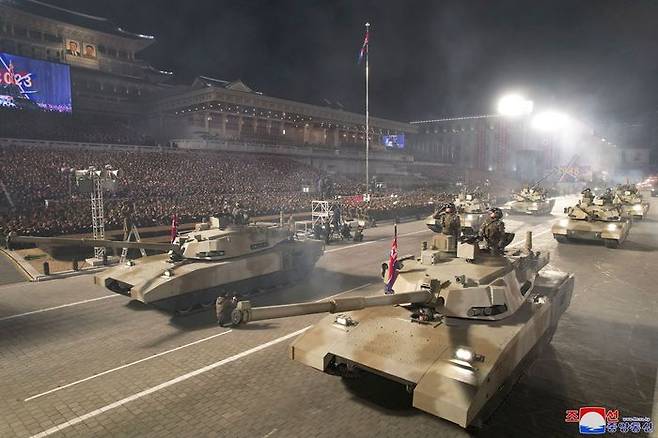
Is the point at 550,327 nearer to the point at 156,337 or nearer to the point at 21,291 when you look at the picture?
the point at 156,337

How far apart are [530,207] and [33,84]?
43.1m

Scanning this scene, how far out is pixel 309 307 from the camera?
5.69 meters

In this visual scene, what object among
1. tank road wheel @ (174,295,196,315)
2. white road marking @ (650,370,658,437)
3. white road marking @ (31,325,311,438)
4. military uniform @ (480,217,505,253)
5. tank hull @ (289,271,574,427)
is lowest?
white road marking @ (650,370,658,437)

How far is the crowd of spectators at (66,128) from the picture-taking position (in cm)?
3719

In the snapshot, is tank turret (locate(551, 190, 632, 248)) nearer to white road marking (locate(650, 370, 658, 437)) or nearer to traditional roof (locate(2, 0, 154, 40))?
white road marking (locate(650, 370, 658, 437))

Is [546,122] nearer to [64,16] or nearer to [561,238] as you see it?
[561,238]

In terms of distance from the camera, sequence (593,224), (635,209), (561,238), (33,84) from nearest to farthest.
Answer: (593,224)
(561,238)
(635,209)
(33,84)

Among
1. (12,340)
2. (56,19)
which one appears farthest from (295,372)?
(56,19)

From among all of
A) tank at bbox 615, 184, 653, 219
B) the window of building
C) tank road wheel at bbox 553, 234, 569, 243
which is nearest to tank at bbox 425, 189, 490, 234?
tank road wheel at bbox 553, 234, 569, 243

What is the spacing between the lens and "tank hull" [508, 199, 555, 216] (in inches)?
1319

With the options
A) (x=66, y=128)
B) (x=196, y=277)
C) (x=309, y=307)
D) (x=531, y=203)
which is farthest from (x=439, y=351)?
(x=66, y=128)

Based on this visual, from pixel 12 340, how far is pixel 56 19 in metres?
45.9

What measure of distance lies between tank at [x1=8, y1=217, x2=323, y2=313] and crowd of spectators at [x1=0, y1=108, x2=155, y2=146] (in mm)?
31389

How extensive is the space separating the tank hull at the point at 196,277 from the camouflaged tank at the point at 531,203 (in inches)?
995
